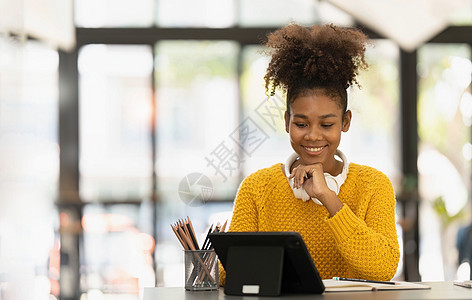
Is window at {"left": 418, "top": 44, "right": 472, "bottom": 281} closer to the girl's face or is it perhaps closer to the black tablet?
the girl's face

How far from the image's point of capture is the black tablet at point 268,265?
4.90 feet

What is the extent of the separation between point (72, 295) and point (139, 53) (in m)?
2.08

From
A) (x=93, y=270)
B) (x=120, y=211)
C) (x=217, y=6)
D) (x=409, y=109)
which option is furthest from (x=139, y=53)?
(x=409, y=109)

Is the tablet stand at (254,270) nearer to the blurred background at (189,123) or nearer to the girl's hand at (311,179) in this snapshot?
the girl's hand at (311,179)

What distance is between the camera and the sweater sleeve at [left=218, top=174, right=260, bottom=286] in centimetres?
196

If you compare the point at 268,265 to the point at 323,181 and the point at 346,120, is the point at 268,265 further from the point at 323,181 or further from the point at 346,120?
the point at 346,120

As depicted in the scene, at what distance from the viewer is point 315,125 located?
6.08 ft

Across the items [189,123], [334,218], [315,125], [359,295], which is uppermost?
[189,123]

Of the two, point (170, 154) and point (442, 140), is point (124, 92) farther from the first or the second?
point (442, 140)

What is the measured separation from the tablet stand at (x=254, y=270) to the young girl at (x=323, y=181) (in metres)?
0.21

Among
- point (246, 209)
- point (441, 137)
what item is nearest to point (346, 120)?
point (246, 209)

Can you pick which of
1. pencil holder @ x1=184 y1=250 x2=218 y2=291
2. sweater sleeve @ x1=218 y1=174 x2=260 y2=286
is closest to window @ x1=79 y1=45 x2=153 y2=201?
sweater sleeve @ x1=218 y1=174 x2=260 y2=286

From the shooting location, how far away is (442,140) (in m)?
6.32

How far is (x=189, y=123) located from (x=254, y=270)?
4.74 m
